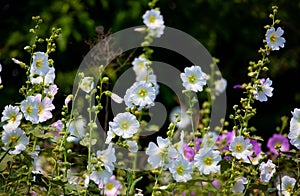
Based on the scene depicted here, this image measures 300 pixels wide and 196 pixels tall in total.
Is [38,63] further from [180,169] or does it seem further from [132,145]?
[180,169]

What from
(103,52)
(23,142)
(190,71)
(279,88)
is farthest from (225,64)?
(23,142)

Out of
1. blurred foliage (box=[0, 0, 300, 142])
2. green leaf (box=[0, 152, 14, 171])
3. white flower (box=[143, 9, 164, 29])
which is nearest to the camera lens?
green leaf (box=[0, 152, 14, 171])

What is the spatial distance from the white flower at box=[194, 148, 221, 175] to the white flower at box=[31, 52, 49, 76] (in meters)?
0.38

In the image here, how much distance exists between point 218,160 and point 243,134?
139mm

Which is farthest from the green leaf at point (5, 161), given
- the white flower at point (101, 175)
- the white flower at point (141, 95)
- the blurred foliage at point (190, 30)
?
the blurred foliage at point (190, 30)

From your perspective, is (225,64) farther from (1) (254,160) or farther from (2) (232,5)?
(1) (254,160)

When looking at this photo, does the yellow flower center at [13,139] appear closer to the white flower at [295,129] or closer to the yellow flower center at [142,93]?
the yellow flower center at [142,93]

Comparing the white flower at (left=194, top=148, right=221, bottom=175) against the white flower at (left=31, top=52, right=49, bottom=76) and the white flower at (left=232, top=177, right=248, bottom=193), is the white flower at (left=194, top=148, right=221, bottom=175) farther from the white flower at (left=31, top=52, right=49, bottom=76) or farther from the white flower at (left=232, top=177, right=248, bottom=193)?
the white flower at (left=31, top=52, right=49, bottom=76)

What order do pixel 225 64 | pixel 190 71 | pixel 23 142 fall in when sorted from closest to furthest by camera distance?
pixel 23 142
pixel 190 71
pixel 225 64

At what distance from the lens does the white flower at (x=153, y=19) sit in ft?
6.01

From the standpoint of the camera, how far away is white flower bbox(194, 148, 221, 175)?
51.6 inches

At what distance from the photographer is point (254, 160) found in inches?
55.4

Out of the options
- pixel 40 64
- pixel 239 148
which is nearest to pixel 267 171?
pixel 239 148

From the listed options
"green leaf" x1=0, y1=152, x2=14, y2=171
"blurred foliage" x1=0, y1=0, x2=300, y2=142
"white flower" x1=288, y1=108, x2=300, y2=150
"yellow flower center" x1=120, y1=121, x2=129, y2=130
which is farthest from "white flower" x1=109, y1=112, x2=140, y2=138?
"blurred foliage" x1=0, y1=0, x2=300, y2=142
